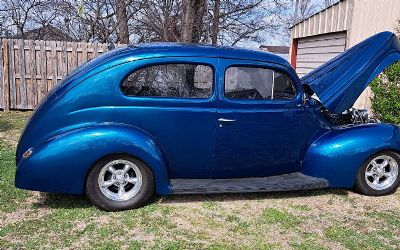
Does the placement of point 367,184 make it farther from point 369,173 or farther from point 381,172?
point 381,172

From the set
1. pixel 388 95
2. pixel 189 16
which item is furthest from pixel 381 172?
pixel 189 16

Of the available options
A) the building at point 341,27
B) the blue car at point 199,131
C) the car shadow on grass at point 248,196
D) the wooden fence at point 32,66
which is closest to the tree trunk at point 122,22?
the wooden fence at point 32,66

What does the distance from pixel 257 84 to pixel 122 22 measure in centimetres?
1309

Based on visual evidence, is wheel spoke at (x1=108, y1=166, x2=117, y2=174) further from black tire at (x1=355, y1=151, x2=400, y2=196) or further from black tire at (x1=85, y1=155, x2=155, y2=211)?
black tire at (x1=355, y1=151, x2=400, y2=196)

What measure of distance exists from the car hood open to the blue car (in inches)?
0.6

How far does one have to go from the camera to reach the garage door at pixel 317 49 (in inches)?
389

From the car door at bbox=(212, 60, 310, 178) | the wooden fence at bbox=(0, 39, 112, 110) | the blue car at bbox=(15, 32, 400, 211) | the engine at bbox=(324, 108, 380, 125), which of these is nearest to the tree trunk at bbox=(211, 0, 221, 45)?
the wooden fence at bbox=(0, 39, 112, 110)

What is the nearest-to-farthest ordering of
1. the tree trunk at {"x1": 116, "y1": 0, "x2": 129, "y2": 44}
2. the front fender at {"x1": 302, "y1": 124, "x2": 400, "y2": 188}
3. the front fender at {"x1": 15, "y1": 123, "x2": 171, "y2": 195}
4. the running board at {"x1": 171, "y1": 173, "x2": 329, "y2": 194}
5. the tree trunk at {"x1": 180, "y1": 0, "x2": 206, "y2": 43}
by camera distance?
the front fender at {"x1": 15, "y1": 123, "x2": 171, "y2": 195} → the running board at {"x1": 171, "y1": 173, "x2": 329, "y2": 194} → the front fender at {"x1": 302, "y1": 124, "x2": 400, "y2": 188} → the tree trunk at {"x1": 180, "y1": 0, "x2": 206, "y2": 43} → the tree trunk at {"x1": 116, "y1": 0, "x2": 129, "y2": 44}

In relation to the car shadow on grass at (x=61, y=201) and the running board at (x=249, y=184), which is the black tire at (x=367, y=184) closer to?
the running board at (x=249, y=184)

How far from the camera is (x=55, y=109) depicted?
13.5 ft

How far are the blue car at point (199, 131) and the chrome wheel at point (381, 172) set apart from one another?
0.6 inches

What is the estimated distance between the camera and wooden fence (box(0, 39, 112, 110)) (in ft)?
34.1

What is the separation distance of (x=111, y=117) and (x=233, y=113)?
1325mm

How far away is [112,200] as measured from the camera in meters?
4.22
